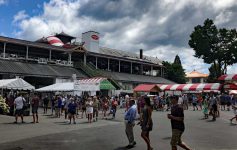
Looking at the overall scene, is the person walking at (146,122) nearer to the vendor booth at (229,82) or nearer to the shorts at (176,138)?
the shorts at (176,138)

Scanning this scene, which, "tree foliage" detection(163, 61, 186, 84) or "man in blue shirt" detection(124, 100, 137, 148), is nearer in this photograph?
"man in blue shirt" detection(124, 100, 137, 148)

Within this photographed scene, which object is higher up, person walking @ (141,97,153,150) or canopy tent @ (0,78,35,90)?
canopy tent @ (0,78,35,90)

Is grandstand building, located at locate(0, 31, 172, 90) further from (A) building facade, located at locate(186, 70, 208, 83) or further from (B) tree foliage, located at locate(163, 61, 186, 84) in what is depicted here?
(A) building facade, located at locate(186, 70, 208, 83)

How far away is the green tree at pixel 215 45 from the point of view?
55781 mm

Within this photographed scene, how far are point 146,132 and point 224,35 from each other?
50101 mm

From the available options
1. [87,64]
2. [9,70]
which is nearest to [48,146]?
[9,70]

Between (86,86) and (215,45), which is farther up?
(215,45)

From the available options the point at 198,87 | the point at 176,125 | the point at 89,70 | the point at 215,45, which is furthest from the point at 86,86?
the point at 215,45

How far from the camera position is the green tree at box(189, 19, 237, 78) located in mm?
55781

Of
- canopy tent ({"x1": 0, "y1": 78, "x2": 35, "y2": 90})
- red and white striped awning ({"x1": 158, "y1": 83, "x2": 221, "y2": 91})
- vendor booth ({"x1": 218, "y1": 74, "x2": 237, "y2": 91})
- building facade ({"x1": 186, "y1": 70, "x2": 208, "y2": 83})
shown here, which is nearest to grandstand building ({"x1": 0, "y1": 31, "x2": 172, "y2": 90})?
red and white striped awning ({"x1": 158, "y1": 83, "x2": 221, "y2": 91})

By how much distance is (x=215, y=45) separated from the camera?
188 ft

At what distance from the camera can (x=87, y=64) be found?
50438mm

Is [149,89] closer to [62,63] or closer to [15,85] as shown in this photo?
[62,63]

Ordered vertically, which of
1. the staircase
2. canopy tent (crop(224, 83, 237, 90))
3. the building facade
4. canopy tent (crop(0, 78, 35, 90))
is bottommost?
canopy tent (crop(0, 78, 35, 90))
